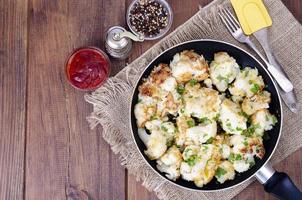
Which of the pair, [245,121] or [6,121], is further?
[6,121]

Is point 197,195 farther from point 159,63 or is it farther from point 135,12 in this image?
point 135,12

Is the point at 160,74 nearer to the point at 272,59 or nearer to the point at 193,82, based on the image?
the point at 193,82

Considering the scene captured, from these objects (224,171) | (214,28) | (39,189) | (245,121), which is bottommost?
(39,189)

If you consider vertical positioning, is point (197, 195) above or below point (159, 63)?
below

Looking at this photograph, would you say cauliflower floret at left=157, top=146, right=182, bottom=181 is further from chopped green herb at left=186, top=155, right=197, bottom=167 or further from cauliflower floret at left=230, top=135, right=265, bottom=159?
cauliflower floret at left=230, top=135, right=265, bottom=159

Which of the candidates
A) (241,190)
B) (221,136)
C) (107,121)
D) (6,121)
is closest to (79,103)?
(107,121)

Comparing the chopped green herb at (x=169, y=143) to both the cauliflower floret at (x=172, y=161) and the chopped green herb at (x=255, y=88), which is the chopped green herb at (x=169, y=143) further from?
the chopped green herb at (x=255, y=88)

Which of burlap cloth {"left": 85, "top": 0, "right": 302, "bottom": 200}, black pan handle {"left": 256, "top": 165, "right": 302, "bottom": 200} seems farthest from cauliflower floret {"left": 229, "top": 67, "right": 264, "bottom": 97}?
black pan handle {"left": 256, "top": 165, "right": 302, "bottom": 200}

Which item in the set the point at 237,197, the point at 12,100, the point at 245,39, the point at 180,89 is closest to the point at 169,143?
the point at 180,89
